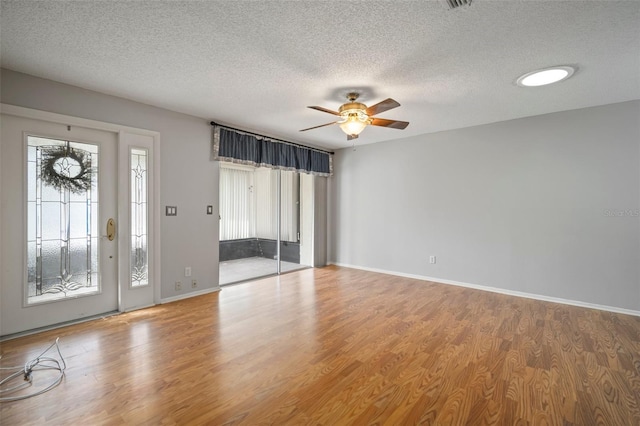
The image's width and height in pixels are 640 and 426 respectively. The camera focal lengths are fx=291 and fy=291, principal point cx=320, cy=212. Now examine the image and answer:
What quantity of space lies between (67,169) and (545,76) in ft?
16.3

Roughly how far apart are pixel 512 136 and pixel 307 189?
12.2 feet

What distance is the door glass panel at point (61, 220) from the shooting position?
9.57 feet

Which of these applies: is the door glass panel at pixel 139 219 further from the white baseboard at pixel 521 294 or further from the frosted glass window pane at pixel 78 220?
the white baseboard at pixel 521 294

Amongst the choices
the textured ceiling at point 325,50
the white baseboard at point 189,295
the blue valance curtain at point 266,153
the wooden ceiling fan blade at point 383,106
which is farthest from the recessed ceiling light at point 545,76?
the white baseboard at point 189,295

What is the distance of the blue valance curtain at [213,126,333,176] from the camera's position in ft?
14.4

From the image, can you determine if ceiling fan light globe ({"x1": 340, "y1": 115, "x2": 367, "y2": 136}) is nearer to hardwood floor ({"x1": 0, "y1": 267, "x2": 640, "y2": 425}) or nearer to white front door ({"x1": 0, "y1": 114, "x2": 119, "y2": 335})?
hardwood floor ({"x1": 0, "y1": 267, "x2": 640, "y2": 425})

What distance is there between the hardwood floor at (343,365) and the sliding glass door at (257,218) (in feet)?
9.33

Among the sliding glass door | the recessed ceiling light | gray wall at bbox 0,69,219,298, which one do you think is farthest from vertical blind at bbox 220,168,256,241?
the recessed ceiling light

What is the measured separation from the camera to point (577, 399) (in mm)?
1927

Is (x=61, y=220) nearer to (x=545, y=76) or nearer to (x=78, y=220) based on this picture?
(x=78, y=220)

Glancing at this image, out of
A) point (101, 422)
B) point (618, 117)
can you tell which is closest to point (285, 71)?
point (101, 422)

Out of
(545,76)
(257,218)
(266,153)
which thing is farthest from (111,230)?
(545,76)

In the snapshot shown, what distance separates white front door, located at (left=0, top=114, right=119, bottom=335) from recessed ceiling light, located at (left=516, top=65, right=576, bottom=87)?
4.50 meters

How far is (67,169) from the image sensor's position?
311cm
